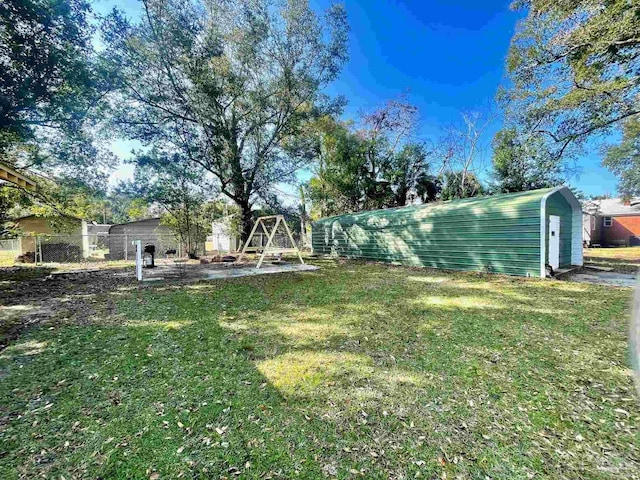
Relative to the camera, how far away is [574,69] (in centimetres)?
803

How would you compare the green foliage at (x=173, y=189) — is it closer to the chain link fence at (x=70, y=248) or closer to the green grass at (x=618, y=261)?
the chain link fence at (x=70, y=248)

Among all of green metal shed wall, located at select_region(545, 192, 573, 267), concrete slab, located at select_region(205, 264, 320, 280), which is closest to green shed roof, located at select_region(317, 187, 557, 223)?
green metal shed wall, located at select_region(545, 192, 573, 267)

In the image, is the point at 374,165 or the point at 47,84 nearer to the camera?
the point at 47,84

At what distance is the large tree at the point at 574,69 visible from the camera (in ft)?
21.7

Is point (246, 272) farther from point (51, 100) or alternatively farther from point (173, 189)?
point (51, 100)

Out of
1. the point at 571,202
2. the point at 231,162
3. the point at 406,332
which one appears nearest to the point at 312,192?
the point at 231,162

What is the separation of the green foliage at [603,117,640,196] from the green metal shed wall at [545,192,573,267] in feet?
29.1

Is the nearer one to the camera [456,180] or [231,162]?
[231,162]

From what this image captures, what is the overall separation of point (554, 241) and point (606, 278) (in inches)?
55.7

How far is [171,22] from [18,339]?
10.3m

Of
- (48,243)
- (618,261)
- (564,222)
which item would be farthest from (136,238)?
(618,261)

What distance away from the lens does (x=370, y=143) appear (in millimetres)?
18172

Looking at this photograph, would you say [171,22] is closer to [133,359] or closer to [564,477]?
[133,359]

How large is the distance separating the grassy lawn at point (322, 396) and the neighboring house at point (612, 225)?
69.9 feet
